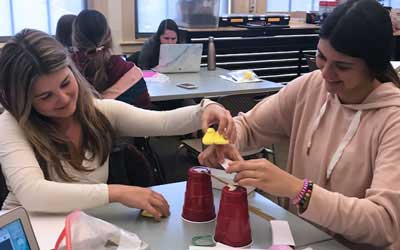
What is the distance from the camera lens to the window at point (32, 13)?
4.31 meters

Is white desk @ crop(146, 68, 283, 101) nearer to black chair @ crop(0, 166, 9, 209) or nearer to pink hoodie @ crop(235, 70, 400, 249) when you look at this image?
pink hoodie @ crop(235, 70, 400, 249)

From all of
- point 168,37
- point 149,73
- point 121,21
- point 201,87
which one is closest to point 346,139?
point 201,87

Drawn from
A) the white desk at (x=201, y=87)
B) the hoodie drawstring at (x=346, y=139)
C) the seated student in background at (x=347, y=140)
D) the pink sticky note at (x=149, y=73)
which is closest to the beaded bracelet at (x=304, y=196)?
the seated student in background at (x=347, y=140)

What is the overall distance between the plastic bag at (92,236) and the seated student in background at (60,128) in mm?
156

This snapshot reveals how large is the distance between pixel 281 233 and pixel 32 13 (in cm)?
377

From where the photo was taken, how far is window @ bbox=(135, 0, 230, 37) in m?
4.80

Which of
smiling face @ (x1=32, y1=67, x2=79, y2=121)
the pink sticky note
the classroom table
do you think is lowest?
the classroom table

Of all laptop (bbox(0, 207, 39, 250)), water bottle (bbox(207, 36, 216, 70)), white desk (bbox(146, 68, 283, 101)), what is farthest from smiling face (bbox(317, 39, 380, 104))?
water bottle (bbox(207, 36, 216, 70))

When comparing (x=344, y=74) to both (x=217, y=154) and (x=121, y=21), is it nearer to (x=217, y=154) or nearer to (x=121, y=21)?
(x=217, y=154)

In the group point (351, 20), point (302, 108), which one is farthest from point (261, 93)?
point (351, 20)

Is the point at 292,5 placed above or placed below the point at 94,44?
above

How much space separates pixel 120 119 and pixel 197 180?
0.49 m

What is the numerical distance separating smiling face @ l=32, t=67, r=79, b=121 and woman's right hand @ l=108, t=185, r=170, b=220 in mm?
346

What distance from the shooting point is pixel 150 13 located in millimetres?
4852
